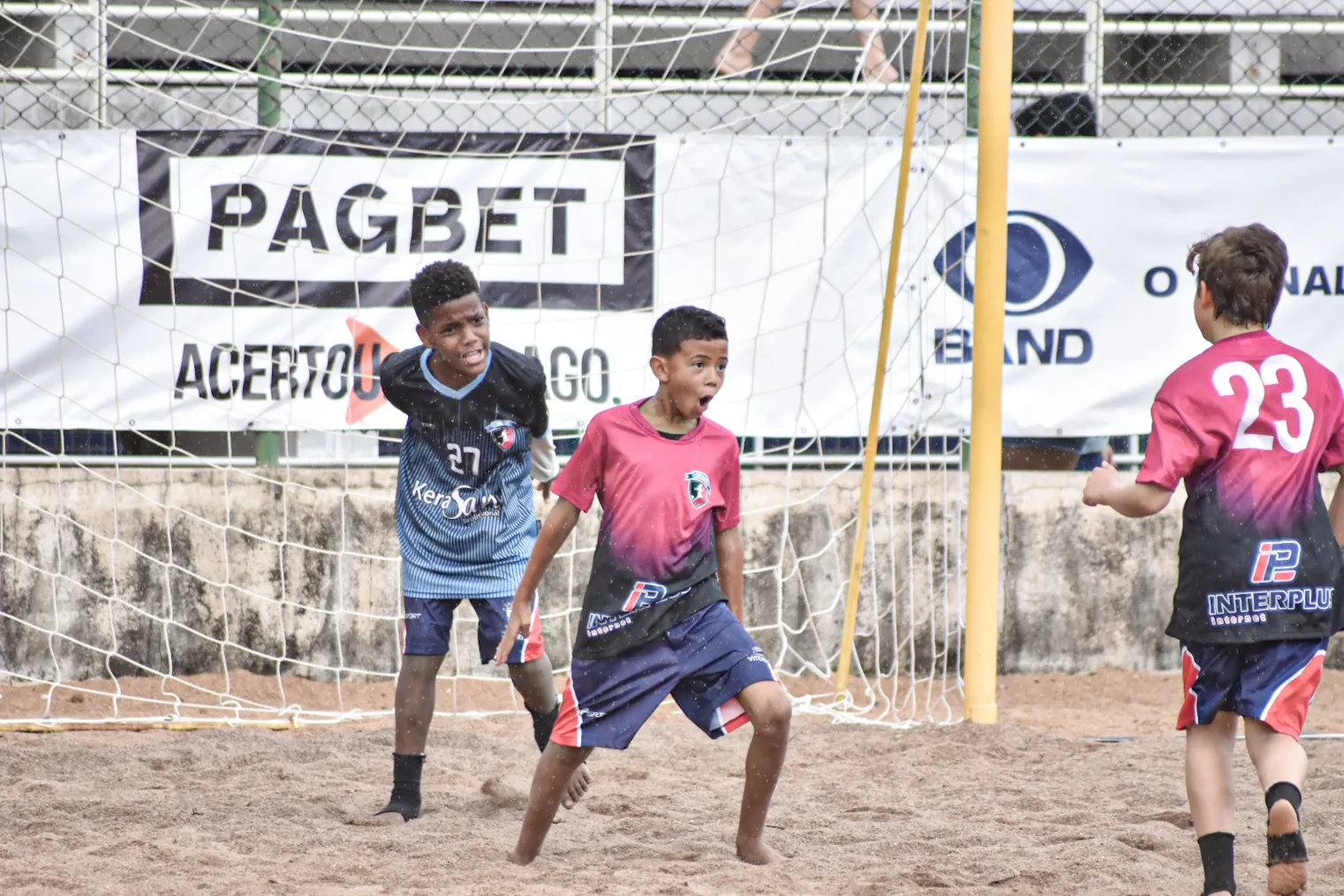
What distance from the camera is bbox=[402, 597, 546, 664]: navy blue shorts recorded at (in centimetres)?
392

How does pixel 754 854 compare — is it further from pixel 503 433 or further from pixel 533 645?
pixel 503 433

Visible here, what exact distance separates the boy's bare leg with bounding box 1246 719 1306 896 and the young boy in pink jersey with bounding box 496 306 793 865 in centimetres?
104

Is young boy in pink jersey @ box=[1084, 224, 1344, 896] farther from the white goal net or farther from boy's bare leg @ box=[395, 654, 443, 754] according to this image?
the white goal net

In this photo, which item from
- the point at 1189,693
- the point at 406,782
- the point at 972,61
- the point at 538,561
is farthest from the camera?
the point at 972,61

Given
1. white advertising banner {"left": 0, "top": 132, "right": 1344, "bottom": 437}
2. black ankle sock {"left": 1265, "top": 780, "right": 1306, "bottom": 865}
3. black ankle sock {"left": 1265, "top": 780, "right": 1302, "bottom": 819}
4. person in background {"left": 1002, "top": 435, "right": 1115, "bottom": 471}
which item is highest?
white advertising banner {"left": 0, "top": 132, "right": 1344, "bottom": 437}

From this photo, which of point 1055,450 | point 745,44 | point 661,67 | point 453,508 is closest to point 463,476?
point 453,508

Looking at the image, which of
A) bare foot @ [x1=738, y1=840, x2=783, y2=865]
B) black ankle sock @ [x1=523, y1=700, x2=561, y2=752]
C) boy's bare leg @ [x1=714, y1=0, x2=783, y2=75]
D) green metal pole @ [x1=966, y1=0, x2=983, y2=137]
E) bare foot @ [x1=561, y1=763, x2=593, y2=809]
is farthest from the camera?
boy's bare leg @ [x1=714, y1=0, x2=783, y2=75]

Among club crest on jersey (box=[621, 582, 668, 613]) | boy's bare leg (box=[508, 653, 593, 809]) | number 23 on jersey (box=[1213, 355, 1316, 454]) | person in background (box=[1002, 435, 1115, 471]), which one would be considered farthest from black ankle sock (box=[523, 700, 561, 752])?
person in background (box=[1002, 435, 1115, 471])

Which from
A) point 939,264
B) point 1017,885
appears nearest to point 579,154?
point 939,264

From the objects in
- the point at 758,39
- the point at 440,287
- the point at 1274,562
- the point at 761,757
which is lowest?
the point at 761,757

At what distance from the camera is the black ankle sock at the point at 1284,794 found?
2.76m

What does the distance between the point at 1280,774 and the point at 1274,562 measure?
0.44 m

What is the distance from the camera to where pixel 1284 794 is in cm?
277

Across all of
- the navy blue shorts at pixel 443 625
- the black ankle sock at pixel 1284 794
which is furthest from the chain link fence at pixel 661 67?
the black ankle sock at pixel 1284 794
